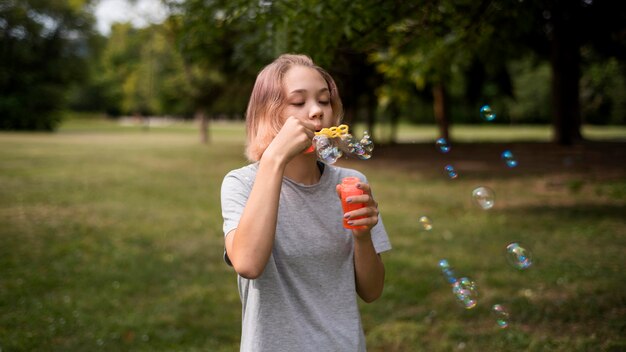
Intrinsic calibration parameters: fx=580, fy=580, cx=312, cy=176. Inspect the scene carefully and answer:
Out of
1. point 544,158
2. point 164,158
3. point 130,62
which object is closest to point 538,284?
point 544,158

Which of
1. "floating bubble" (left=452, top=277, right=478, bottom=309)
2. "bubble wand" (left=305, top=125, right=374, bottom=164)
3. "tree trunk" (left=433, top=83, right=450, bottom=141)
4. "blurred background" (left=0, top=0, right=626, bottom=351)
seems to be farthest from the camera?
"tree trunk" (left=433, top=83, right=450, bottom=141)

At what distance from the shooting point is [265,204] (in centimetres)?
168

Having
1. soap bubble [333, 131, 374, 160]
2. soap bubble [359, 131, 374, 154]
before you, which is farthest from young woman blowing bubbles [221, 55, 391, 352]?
soap bubble [359, 131, 374, 154]

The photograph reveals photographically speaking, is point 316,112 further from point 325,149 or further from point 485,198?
point 485,198

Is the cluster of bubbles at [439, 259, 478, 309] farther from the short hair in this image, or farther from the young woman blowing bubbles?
the short hair

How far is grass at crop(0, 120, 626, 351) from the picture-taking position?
4.45 metres

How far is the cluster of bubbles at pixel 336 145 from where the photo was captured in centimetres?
180

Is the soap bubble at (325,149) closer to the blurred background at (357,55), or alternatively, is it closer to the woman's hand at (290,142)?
the woman's hand at (290,142)

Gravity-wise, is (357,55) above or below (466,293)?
above

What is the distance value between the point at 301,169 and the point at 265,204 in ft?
1.05

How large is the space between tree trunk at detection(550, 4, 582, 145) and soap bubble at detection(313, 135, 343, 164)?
13686 mm

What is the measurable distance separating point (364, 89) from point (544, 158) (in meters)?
6.80

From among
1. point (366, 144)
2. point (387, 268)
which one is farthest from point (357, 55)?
point (366, 144)

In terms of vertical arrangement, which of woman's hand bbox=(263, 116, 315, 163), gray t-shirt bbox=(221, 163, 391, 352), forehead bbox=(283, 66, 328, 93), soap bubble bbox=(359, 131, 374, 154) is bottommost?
gray t-shirt bbox=(221, 163, 391, 352)
